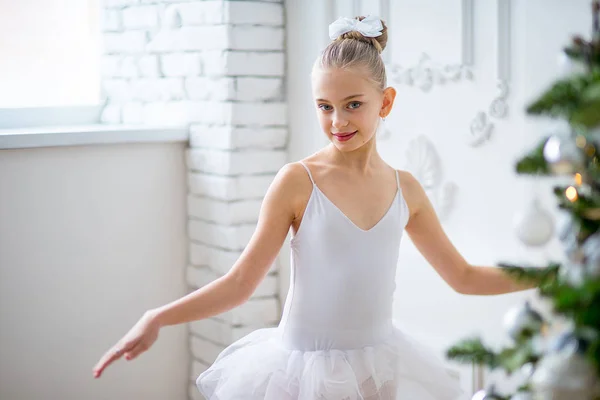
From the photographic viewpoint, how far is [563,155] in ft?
3.11

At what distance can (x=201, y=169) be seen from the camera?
128 inches

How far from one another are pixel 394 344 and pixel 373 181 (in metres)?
0.38

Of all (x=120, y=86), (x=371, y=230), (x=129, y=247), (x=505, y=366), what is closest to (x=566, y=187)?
(x=505, y=366)

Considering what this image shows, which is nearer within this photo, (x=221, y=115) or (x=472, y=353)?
(x=472, y=353)

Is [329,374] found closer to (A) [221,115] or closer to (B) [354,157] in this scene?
(B) [354,157]

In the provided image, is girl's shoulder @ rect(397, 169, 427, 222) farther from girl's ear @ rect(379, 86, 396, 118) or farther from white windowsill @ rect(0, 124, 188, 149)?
white windowsill @ rect(0, 124, 188, 149)

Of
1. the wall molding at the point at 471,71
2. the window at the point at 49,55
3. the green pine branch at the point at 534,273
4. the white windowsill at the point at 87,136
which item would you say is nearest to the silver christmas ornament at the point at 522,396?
the green pine branch at the point at 534,273

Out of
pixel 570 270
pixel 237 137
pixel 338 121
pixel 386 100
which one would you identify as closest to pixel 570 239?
pixel 570 270

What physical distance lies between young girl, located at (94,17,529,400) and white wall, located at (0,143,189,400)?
50.5 inches

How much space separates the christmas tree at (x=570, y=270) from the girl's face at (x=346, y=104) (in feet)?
2.69

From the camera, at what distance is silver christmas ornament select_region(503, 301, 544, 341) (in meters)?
1.05

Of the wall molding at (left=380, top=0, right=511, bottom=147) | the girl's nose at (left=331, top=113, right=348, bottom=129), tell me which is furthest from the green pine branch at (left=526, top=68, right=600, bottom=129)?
the wall molding at (left=380, top=0, right=511, bottom=147)

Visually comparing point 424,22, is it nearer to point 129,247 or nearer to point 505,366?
point 129,247

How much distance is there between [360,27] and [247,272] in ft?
2.04
